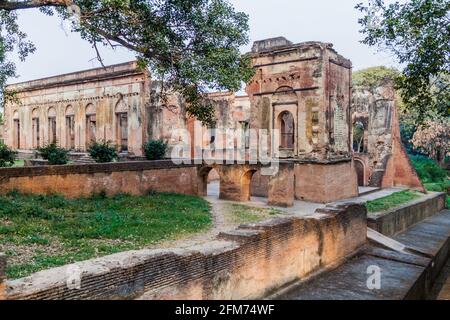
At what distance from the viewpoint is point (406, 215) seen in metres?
16.2

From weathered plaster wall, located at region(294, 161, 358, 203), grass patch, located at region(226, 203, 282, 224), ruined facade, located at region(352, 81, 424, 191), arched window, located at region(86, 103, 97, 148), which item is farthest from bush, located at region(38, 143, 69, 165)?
ruined facade, located at region(352, 81, 424, 191)

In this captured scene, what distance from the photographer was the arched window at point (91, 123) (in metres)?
24.2

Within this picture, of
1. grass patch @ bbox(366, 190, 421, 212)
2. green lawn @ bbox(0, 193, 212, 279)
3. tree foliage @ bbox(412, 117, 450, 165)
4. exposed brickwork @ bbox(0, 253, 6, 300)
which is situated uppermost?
tree foliage @ bbox(412, 117, 450, 165)

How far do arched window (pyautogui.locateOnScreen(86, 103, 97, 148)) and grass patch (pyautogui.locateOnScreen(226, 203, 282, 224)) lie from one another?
41.7 feet

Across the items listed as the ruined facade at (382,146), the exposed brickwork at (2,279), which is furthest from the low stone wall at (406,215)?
the exposed brickwork at (2,279)

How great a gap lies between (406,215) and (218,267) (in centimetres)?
1293

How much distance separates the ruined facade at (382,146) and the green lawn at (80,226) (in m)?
12.5

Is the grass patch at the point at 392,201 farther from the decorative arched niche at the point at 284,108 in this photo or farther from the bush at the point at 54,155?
the bush at the point at 54,155

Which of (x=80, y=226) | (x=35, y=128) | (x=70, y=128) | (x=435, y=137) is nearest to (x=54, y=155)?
(x=80, y=226)

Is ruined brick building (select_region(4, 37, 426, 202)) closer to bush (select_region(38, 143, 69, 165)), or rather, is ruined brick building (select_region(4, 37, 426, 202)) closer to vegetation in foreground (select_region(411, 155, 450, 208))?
bush (select_region(38, 143, 69, 165))

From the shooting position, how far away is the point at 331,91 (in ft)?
56.5

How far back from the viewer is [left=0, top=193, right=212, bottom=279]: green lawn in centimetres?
732

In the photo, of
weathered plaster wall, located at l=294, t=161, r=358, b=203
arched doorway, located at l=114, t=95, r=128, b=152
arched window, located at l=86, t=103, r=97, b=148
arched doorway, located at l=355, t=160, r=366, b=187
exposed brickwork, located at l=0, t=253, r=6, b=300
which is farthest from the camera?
arched window, located at l=86, t=103, r=97, b=148
